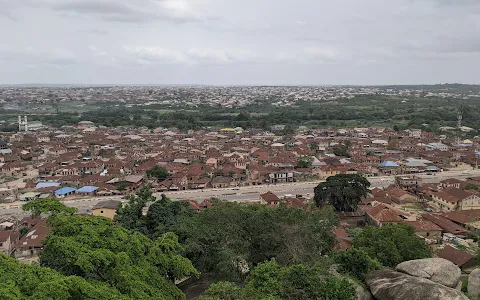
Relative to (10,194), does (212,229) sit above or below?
above

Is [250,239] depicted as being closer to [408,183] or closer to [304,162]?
[408,183]

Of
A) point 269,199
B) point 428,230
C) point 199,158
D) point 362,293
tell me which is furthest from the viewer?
point 199,158

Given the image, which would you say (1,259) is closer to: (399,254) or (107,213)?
(399,254)

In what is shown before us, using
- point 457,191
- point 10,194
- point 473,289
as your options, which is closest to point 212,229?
point 473,289

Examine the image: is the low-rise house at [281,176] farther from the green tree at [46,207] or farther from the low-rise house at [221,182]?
the green tree at [46,207]

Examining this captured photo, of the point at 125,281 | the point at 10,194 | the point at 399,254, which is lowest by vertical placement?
the point at 10,194

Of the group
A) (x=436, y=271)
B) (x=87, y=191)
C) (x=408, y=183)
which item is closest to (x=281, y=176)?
(x=408, y=183)

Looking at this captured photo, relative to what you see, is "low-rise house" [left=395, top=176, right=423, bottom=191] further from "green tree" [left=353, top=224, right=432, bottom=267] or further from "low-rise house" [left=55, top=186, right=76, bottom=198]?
"low-rise house" [left=55, top=186, right=76, bottom=198]
